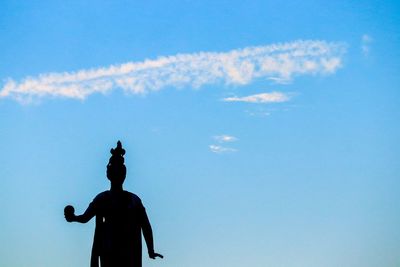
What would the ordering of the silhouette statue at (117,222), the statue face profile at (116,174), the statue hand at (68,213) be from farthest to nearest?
the statue face profile at (116,174) → the silhouette statue at (117,222) → the statue hand at (68,213)

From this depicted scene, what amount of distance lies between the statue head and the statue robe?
0.28 meters

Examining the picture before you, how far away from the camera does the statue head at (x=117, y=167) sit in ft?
36.7

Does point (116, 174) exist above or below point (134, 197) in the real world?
above

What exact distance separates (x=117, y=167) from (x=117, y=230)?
1.23 meters

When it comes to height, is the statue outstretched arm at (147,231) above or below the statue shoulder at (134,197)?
below

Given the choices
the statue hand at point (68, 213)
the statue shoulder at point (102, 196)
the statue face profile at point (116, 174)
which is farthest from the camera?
the statue face profile at point (116, 174)

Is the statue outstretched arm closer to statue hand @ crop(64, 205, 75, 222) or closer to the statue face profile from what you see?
the statue face profile

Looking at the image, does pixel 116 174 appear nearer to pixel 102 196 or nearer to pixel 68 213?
pixel 102 196

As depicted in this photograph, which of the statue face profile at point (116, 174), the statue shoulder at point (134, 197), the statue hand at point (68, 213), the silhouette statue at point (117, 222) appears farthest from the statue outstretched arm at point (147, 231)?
the statue hand at point (68, 213)

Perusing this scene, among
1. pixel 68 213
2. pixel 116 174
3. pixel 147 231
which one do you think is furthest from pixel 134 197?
pixel 68 213

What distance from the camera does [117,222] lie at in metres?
10.9

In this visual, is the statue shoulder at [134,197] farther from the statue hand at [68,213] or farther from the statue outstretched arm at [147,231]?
the statue hand at [68,213]

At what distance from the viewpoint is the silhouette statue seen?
10641 millimetres

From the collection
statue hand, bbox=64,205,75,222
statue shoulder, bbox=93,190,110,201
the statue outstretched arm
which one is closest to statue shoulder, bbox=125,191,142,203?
the statue outstretched arm
